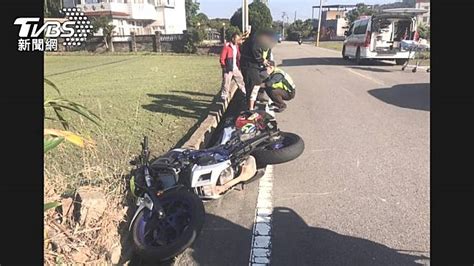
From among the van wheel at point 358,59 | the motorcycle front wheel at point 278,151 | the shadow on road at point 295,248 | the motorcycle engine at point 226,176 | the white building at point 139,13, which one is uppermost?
the white building at point 139,13

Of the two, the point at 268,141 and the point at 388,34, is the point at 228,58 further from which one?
the point at 388,34

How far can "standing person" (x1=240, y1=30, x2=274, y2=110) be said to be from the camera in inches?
306

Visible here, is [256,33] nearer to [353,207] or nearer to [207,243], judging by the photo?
[353,207]

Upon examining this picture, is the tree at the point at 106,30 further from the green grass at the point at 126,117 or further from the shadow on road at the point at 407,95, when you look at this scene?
the shadow on road at the point at 407,95

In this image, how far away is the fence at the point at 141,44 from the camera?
34.3 m

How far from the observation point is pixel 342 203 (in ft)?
13.6

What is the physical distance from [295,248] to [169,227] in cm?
108

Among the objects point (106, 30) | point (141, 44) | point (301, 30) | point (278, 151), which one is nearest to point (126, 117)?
point (278, 151)

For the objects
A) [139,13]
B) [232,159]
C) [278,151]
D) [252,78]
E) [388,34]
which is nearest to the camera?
[232,159]

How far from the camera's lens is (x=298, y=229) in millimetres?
3670

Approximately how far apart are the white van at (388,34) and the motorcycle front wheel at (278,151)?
13.2 metres

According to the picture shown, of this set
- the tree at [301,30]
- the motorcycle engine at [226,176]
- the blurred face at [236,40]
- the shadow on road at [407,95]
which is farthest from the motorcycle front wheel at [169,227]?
the tree at [301,30]

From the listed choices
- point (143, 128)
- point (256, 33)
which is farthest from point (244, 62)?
point (143, 128)

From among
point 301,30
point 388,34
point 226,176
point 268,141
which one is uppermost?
point 301,30
